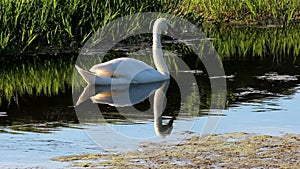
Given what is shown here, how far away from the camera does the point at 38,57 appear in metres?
14.3

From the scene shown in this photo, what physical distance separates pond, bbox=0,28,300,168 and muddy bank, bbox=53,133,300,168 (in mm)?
241

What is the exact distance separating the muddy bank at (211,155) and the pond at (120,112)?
0.79ft

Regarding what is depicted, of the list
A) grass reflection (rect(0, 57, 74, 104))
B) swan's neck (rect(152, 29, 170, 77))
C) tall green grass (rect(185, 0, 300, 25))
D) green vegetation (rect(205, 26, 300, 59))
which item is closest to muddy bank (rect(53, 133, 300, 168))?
grass reflection (rect(0, 57, 74, 104))

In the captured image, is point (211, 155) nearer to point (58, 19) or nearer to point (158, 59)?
point (158, 59)

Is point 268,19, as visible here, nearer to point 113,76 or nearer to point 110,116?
point 113,76

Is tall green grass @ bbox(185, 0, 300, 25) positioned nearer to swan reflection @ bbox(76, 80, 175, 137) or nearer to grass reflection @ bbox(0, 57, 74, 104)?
grass reflection @ bbox(0, 57, 74, 104)

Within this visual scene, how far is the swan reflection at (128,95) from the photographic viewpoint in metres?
10.1

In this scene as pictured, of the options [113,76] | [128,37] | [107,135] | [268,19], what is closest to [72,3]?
[128,37]

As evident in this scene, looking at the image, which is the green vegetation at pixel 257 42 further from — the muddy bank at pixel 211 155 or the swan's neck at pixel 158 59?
the muddy bank at pixel 211 155

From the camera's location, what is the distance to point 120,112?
31.2 feet

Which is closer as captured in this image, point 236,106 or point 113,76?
point 236,106

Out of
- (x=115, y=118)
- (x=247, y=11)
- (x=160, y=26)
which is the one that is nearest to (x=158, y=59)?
(x=160, y=26)

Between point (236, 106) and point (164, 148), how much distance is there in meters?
2.37

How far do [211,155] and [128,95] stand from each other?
3.56 meters
